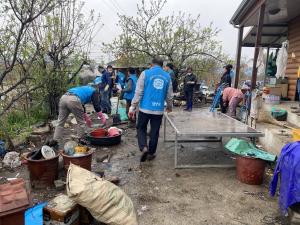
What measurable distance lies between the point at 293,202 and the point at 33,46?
742 cm

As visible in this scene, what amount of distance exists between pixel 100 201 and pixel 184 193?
5.25ft

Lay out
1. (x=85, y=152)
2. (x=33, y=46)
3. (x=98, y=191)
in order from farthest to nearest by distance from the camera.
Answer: (x=33, y=46) < (x=85, y=152) < (x=98, y=191)

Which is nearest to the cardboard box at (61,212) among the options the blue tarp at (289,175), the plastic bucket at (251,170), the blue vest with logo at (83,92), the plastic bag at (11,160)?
the blue tarp at (289,175)

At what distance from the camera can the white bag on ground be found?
3.19 metres

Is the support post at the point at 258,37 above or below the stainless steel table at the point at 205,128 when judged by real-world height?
above

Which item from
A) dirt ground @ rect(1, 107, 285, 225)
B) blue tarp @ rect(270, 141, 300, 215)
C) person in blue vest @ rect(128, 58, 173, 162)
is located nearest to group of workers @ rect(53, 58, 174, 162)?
person in blue vest @ rect(128, 58, 173, 162)

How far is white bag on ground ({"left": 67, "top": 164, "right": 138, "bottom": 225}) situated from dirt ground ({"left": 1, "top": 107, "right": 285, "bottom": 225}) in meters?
0.44

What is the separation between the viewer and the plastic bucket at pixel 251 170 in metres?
4.61

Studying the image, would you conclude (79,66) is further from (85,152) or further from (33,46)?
(85,152)

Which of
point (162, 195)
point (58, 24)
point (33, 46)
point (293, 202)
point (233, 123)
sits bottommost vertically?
point (162, 195)

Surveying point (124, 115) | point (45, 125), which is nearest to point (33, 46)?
point (45, 125)

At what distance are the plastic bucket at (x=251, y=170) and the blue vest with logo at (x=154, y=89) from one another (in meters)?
1.78

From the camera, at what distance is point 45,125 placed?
8.22 meters

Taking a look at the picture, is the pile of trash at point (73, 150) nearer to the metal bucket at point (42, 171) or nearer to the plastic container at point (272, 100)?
the metal bucket at point (42, 171)
